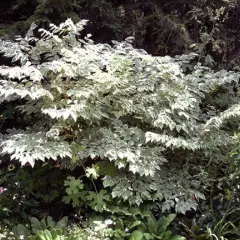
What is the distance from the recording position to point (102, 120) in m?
3.14

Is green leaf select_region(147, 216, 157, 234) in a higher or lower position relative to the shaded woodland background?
lower

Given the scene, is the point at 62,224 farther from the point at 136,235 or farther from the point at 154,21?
the point at 154,21

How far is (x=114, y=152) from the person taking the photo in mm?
2742

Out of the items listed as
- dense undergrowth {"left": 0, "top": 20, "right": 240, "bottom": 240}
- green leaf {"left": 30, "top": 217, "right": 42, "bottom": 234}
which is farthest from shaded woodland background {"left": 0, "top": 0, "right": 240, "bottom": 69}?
green leaf {"left": 30, "top": 217, "right": 42, "bottom": 234}

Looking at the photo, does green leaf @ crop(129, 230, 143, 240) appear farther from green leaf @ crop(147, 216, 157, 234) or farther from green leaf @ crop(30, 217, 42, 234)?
green leaf @ crop(30, 217, 42, 234)

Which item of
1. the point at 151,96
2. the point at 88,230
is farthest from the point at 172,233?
the point at 151,96

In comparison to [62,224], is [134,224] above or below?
above

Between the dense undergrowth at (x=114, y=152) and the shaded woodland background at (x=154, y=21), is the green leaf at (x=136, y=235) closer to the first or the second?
the dense undergrowth at (x=114, y=152)

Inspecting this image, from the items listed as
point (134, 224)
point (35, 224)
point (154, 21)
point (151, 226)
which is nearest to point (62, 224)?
point (35, 224)

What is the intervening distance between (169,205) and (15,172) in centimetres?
143

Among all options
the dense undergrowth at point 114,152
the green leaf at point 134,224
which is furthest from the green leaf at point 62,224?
the green leaf at point 134,224

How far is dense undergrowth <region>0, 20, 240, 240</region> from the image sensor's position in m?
2.76

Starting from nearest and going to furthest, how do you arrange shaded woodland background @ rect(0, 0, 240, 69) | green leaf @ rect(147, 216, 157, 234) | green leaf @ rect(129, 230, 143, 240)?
1. green leaf @ rect(129, 230, 143, 240)
2. green leaf @ rect(147, 216, 157, 234)
3. shaded woodland background @ rect(0, 0, 240, 69)

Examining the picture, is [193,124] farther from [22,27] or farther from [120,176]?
[22,27]
